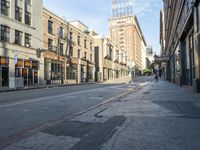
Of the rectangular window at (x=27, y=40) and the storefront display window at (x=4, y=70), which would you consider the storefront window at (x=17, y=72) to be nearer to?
the storefront display window at (x=4, y=70)

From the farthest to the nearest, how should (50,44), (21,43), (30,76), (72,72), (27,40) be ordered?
(72,72) < (50,44) < (27,40) < (30,76) < (21,43)

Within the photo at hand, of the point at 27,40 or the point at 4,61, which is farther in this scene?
the point at 27,40

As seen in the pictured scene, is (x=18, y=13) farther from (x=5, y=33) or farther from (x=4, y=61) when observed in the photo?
(x=4, y=61)

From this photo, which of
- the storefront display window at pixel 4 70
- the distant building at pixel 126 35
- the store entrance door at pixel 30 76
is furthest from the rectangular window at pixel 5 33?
the distant building at pixel 126 35

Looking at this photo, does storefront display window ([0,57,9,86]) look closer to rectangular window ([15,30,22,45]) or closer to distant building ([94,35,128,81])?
rectangular window ([15,30,22,45])

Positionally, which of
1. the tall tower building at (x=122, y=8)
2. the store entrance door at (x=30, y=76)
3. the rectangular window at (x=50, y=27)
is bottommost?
the store entrance door at (x=30, y=76)

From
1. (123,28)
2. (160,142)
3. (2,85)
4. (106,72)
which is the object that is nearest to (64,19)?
(2,85)

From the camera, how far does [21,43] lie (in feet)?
105

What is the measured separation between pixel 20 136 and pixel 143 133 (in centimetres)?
296

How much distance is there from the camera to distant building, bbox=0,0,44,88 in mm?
28625

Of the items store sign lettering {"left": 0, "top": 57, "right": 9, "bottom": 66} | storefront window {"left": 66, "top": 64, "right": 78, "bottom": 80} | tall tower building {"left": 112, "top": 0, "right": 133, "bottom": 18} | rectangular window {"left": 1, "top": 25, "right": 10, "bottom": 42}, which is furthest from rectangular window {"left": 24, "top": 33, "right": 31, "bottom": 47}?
tall tower building {"left": 112, "top": 0, "right": 133, "bottom": 18}

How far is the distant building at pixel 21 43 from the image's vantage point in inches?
1127

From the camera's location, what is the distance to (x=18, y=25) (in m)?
31.6

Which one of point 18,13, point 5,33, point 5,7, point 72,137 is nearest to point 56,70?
point 18,13
